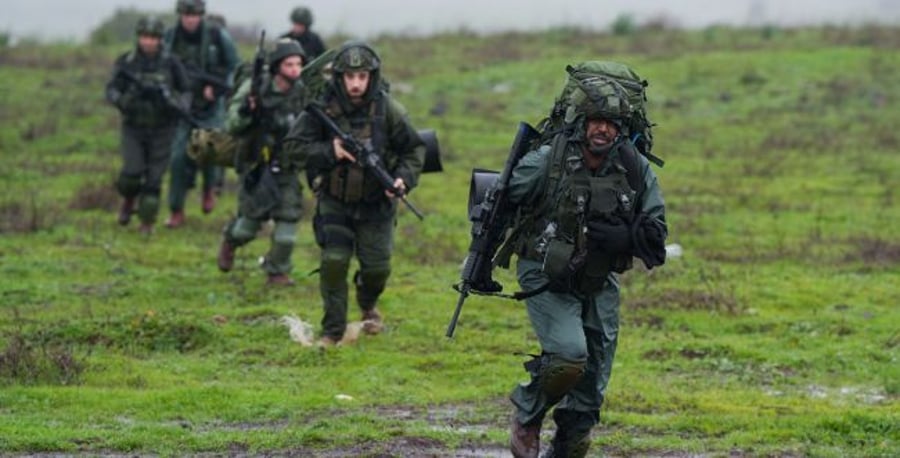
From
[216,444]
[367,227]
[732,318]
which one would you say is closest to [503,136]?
[732,318]

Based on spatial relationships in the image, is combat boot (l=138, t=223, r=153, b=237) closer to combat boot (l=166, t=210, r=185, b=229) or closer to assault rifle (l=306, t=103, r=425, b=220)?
combat boot (l=166, t=210, r=185, b=229)

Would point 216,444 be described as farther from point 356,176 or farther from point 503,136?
point 503,136

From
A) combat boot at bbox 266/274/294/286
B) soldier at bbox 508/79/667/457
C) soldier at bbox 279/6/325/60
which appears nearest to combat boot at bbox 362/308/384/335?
combat boot at bbox 266/274/294/286

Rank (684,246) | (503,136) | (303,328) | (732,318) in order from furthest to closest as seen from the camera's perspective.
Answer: (503,136), (684,246), (732,318), (303,328)

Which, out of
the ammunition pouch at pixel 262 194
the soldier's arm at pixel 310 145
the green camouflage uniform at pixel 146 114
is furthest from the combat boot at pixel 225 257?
the soldier's arm at pixel 310 145

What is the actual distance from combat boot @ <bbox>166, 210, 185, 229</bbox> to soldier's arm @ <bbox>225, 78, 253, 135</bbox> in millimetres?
4080

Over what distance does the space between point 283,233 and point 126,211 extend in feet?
13.1

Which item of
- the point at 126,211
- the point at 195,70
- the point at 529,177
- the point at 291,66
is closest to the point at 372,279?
the point at 291,66

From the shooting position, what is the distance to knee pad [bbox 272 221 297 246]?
14359 mm

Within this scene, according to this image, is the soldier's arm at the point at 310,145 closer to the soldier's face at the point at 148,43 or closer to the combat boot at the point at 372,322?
the combat boot at the point at 372,322

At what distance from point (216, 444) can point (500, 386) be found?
2.51 metres

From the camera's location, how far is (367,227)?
39.2 ft

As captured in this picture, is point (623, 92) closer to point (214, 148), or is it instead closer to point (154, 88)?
point (214, 148)

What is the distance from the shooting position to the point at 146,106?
658 inches
